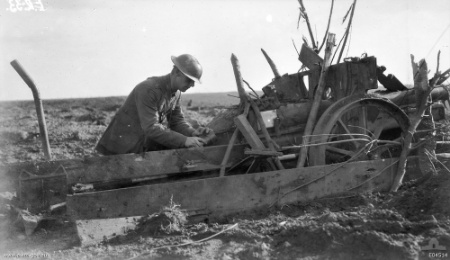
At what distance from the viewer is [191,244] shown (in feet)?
13.0

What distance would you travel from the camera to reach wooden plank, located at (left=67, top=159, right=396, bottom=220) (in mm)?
4289

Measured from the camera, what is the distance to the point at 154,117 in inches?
213

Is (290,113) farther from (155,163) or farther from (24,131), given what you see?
(24,131)

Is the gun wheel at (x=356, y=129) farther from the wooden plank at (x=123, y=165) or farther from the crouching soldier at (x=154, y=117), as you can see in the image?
the crouching soldier at (x=154, y=117)

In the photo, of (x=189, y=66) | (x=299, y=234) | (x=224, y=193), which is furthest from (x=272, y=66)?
(x=299, y=234)

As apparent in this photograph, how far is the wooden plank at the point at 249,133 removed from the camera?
5.02 metres

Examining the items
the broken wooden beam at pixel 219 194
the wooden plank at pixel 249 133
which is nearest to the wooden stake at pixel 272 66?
the wooden plank at pixel 249 133

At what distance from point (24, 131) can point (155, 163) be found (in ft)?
28.6

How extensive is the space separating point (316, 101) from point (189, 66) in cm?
152

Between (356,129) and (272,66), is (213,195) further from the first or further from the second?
(272,66)

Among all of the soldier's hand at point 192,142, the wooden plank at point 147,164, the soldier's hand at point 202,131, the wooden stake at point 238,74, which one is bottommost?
the wooden plank at point 147,164

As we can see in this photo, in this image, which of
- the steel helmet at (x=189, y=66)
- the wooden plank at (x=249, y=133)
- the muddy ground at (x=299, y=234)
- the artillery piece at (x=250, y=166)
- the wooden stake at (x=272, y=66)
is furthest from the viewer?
the wooden stake at (x=272, y=66)

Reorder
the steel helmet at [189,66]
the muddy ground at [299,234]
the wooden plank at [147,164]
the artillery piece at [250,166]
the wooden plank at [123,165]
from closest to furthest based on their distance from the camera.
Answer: the muddy ground at [299,234] < the artillery piece at [250,166] < the wooden plank at [123,165] < the wooden plank at [147,164] < the steel helmet at [189,66]

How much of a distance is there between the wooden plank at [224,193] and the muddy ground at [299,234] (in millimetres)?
117
